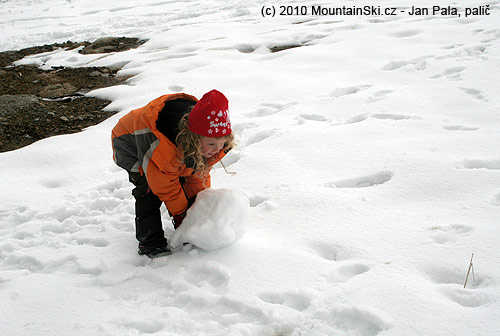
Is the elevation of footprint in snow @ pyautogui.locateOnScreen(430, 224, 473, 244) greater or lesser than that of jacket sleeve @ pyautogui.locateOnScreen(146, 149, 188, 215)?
lesser

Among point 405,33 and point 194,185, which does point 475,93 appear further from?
point 194,185

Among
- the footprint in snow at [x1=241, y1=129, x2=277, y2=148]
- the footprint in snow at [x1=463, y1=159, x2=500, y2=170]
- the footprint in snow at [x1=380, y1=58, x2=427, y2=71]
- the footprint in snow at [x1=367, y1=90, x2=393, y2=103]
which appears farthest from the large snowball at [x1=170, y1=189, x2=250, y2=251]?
the footprint in snow at [x1=380, y1=58, x2=427, y2=71]

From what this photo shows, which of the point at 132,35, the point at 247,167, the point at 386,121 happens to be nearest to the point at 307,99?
the point at 386,121

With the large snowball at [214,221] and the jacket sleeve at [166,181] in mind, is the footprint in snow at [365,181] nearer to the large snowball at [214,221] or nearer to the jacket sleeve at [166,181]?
the large snowball at [214,221]

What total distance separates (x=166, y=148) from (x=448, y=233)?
1663mm

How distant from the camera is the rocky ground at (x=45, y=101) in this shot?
475cm

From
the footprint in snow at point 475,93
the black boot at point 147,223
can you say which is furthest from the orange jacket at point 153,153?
the footprint in snow at point 475,93

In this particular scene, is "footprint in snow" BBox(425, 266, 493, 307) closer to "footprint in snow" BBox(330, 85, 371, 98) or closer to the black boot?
the black boot

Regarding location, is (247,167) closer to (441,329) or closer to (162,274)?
(162,274)

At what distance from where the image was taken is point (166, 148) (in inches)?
87.0

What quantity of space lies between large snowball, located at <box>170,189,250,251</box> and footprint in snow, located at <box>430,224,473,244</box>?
1.10 m

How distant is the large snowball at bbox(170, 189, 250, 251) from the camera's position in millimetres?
2373

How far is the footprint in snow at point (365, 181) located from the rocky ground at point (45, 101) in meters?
3.27

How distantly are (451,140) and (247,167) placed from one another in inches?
67.6
